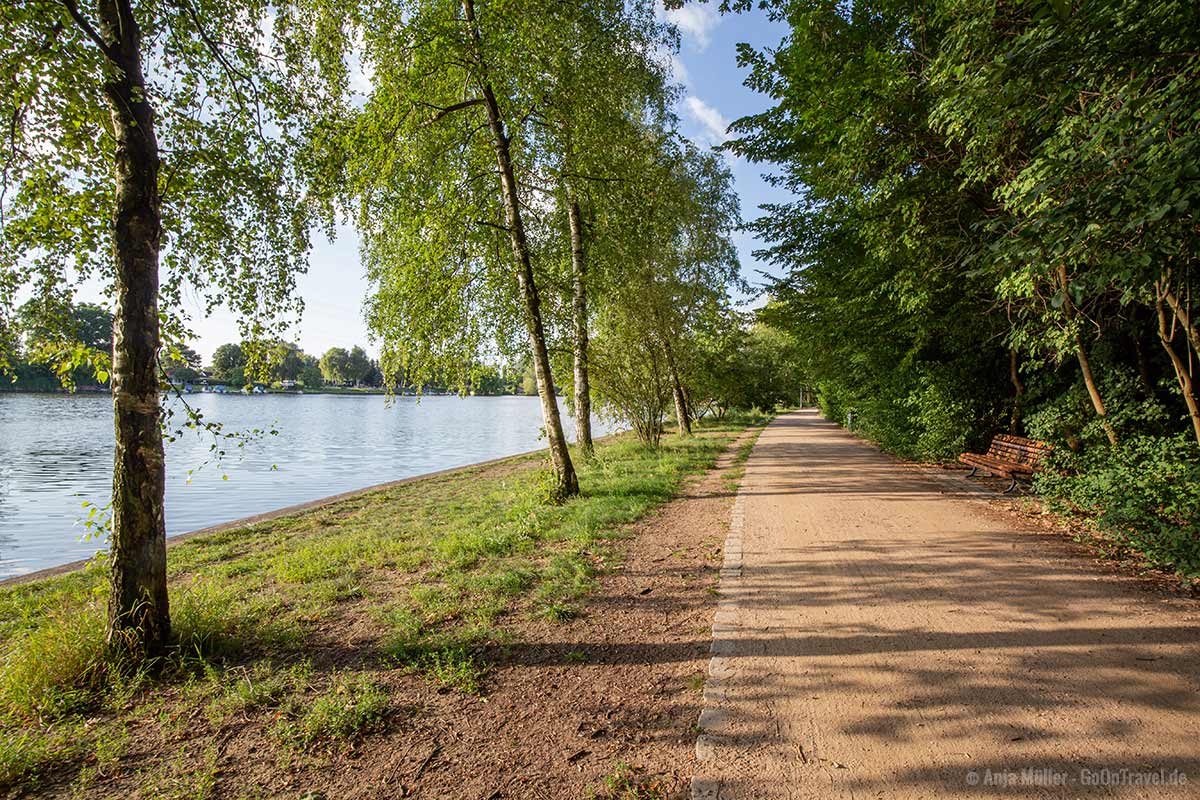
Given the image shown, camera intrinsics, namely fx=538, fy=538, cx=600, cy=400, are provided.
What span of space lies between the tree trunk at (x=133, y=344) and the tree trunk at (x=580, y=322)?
23.2 feet

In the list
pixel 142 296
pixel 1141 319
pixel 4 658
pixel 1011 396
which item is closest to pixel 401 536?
pixel 4 658

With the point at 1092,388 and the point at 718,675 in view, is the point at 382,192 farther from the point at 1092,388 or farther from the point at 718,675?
the point at 1092,388

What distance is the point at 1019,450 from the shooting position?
8.52 meters

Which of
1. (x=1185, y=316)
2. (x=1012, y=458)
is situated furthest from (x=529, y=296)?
(x=1012, y=458)

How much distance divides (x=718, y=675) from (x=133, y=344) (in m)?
4.43

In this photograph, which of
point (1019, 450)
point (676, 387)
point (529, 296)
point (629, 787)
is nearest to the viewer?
point (629, 787)

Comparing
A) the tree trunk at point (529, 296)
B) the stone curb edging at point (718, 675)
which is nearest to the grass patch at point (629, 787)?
the stone curb edging at point (718, 675)

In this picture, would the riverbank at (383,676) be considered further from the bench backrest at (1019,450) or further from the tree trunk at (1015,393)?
the tree trunk at (1015,393)

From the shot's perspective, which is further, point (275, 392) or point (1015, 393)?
point (275, 392)

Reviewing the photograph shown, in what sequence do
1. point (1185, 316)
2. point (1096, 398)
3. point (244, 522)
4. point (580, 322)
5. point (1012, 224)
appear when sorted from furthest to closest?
point (580, 322) < point (244, 522) < point (1096, 398) < point (1185, 316) < point (1012, 224)

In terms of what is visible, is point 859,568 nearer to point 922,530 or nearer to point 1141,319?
point 922,530

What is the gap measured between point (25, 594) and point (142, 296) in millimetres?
4955

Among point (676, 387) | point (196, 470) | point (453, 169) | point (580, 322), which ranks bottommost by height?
point (196, 470)

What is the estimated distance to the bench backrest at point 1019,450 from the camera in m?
7.81
